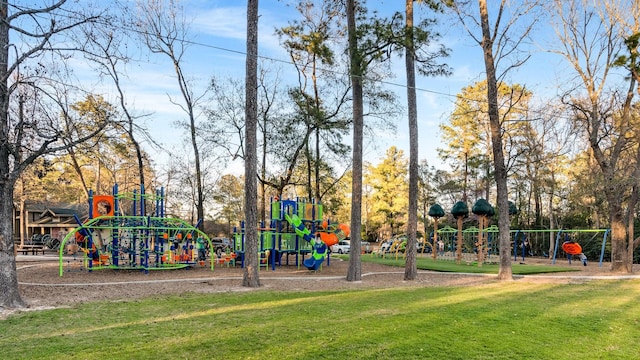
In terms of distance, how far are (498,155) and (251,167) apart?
27.2 ft

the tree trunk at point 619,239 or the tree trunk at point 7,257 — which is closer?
the tree trunk at point 7,257

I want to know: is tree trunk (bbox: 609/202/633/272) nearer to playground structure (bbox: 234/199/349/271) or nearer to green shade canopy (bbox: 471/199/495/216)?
green shade canopy (bbox: 471/199/495/216)

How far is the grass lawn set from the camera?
5.50 m

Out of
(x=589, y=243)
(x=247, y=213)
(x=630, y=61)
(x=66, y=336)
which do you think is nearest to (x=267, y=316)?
(x=66, y=336)

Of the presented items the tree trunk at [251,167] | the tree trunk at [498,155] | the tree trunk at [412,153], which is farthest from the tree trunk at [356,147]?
the tree trunk at [498,155]

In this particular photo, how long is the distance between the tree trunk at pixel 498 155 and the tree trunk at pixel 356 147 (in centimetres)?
450

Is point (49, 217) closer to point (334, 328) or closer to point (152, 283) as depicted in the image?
point (152, 283)

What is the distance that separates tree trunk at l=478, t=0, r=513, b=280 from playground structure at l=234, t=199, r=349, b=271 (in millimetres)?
6928

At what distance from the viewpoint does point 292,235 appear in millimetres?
19906

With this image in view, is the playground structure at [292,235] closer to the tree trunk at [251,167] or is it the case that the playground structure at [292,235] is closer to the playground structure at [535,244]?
the tree trunk at [251,167]

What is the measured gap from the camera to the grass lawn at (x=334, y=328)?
5.50 m

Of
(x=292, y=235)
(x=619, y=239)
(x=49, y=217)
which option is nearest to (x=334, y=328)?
(x=292, y=235)

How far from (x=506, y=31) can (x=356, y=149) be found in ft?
21.8

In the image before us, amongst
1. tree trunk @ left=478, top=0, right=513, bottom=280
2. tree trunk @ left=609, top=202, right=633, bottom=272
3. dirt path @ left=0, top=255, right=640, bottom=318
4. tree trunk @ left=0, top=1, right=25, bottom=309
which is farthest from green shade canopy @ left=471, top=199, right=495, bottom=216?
tree trunk @ left=0, top=1, right=25, bottom=309
